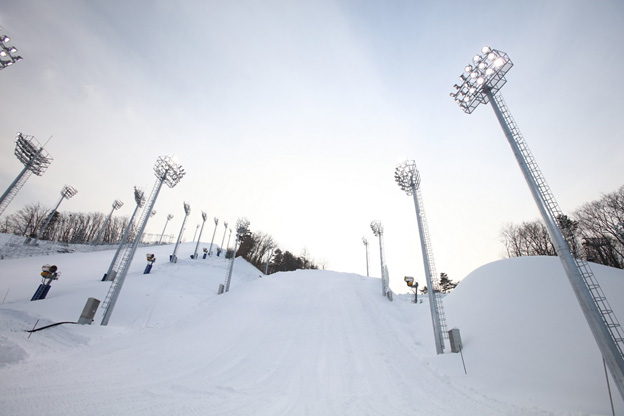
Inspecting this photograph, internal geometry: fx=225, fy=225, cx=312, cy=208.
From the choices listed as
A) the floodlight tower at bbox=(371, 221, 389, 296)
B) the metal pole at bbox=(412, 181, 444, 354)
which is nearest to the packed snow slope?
the metal pole at bbox=(412, 181, 444, 354)

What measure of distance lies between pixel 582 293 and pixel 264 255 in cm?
6684

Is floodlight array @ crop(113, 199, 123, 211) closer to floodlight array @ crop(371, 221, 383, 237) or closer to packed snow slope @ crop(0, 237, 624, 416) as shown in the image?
packed snow slope @ crop(0, 237, 624, 416)

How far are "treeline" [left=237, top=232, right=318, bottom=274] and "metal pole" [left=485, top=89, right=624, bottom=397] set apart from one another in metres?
58.5

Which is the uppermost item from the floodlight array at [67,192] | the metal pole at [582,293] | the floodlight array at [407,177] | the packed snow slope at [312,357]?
the floodlight array at [67,192]

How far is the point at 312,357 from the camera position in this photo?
10.7 meters

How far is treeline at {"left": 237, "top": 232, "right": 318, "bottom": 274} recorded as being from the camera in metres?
64.9

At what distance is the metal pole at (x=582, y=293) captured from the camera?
6.05m

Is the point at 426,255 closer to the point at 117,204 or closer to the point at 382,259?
the point at 382,259

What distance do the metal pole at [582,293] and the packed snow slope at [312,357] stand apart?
3.79ft

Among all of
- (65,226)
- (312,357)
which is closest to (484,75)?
(312,357)

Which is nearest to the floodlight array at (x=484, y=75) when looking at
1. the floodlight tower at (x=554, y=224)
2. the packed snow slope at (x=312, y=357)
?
the floodlight tower at (x=554, y=224)

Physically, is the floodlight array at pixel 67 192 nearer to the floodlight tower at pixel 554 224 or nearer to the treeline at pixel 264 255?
the treeline at pixel 264 255

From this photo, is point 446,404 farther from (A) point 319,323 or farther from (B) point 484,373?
(A) point 319,323

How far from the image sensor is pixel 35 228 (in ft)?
198
